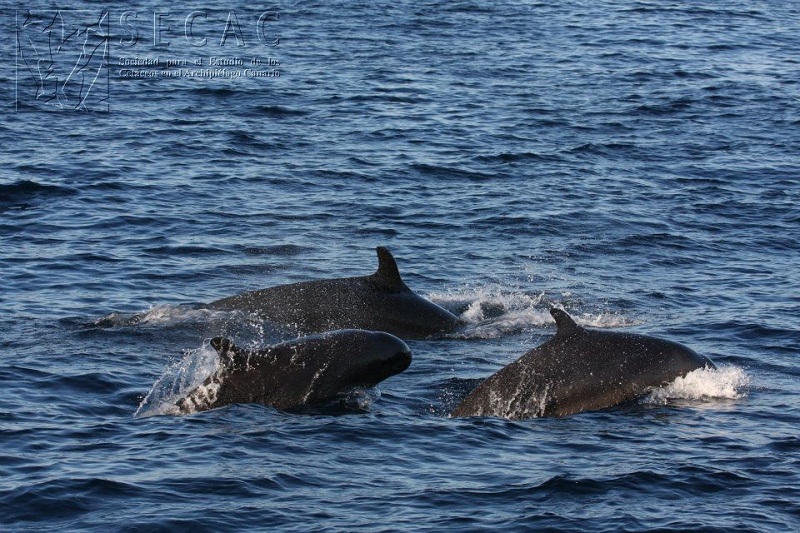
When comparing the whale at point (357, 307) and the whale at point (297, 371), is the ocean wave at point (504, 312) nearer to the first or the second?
the whale at point (357, 307)

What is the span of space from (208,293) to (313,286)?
2779 millimetres

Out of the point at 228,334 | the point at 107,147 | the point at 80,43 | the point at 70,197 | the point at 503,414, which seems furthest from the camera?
the point at 80,43

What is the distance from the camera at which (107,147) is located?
3547 centimetres

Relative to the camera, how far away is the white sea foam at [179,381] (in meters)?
17.6

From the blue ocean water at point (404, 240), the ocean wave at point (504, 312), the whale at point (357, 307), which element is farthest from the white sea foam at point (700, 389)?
the whale at point (357, 307)

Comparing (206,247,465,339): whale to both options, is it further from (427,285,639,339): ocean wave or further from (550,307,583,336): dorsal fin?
(550,307,583,336): dorsal fin

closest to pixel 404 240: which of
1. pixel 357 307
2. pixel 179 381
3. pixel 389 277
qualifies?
pixel 389 277

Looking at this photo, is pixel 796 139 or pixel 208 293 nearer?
pixel 208 293

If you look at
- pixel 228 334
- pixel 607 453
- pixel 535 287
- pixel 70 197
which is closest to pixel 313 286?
pixel 228 334

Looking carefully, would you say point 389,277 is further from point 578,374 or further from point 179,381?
point 578,374

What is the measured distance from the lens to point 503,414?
56.5 feet

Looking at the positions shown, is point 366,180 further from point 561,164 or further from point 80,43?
point 80,43

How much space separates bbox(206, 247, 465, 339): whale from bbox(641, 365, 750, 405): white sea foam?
519 centimetres

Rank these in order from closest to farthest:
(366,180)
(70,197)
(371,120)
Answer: (70,197), (366,180), (371,120)
